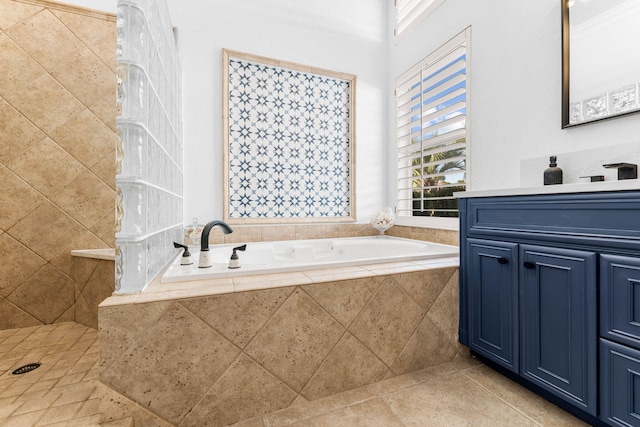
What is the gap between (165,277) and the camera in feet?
4.19

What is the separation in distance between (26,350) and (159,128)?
152cm

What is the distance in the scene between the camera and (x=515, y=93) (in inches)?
72.2

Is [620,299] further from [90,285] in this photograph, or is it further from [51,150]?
[51,150]

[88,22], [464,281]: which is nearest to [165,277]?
[464,281]

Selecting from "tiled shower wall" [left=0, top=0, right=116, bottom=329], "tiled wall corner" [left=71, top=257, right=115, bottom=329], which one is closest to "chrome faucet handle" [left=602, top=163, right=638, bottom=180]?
"tiled wall corner" [left=71, top=257, right=115, bottom=329]

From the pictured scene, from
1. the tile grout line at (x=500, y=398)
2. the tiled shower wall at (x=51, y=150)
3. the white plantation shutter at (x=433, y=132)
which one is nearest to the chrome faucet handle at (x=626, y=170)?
the white plantation shutter at (x=433, y=132)

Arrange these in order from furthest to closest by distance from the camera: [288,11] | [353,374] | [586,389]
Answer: [288,11]
[353,374]
[586,389]

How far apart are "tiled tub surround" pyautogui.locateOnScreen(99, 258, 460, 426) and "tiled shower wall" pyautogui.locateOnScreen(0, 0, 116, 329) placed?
143 cm

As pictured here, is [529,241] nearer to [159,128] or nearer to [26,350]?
[159,128]

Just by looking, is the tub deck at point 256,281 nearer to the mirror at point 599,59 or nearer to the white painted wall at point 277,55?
the mirror at point 599,59

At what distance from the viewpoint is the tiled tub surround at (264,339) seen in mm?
1046

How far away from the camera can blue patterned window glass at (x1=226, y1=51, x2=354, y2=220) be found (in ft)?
8.14

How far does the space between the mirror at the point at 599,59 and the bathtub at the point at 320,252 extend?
102 cm

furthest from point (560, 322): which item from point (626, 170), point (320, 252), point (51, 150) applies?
point (51, 150)
